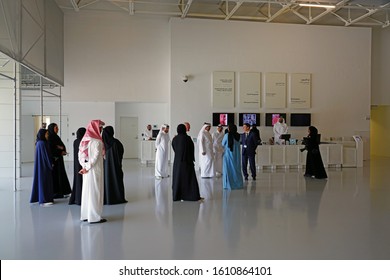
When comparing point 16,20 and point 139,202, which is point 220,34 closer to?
point 16,20

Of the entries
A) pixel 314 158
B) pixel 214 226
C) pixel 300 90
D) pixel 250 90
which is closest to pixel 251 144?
pixel 314 158

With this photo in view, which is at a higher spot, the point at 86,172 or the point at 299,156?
the point at 86,172

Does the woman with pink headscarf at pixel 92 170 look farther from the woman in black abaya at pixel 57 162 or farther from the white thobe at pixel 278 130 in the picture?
the white thobe at pixel 278 130

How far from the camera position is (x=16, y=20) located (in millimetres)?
7688

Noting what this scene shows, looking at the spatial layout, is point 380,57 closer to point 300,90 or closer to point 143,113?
point 300,90

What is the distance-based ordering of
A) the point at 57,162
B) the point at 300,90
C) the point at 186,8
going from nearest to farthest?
1. the point at 57,162
2. the point at 186,8
3. the point at 300,90

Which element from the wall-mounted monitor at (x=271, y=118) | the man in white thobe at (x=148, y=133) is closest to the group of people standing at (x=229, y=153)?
the wall-mounted monitor at (x=271, y=118)

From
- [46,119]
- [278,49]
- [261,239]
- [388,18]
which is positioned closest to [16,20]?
[261,239]

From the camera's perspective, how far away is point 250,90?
14.5m

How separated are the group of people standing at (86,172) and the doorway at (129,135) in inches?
351

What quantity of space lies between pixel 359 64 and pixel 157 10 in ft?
27.0

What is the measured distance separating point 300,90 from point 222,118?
3.30 meters

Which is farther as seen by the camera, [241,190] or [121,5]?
[121,5]

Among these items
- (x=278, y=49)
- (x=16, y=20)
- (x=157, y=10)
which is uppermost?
(x=157, y=10)
